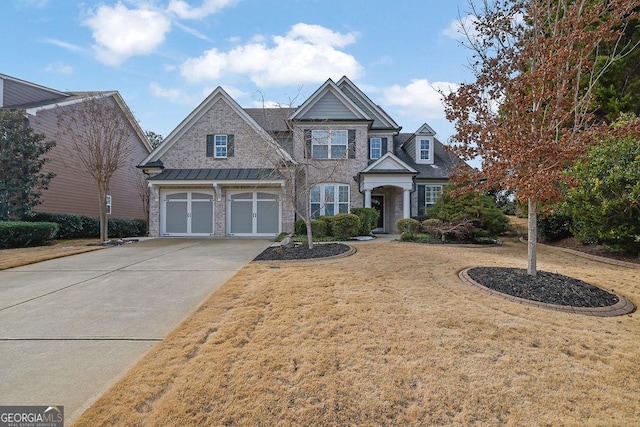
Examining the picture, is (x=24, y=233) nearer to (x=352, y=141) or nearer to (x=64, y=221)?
(x=64, y=221)

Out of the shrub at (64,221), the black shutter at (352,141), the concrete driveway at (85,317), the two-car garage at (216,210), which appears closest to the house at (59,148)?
the shrub at (64,221)

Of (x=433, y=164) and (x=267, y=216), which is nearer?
(x=267, y=216)

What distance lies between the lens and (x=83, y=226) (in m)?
16.9

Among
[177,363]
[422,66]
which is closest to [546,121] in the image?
[422,66]

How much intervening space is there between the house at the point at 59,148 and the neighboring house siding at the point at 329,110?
37.0 feet

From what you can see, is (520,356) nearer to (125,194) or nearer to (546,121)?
(546,121)

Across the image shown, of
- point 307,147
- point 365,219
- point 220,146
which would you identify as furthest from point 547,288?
point 220,146

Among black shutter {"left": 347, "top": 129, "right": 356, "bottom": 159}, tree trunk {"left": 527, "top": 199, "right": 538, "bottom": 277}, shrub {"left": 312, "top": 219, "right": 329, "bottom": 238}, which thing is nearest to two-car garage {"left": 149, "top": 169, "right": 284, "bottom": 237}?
shrub {"left": 312, "top": 219, "right": 329, "bottom": 238}

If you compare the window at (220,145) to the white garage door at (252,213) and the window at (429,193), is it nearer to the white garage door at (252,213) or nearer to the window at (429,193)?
the white garage door at (252,213)

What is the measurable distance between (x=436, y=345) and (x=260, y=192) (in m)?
13.6

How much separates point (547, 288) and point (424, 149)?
1489cm

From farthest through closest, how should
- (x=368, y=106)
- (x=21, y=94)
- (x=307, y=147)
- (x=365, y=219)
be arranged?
(x=368, y=106), (x=21, y=94), (x=365, y=219), (x=307, y=147)

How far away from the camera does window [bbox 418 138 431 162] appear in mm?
19266

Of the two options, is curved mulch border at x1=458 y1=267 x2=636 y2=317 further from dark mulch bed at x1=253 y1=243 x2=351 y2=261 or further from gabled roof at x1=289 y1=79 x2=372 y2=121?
gabled roof at x1=289 y1=79 x2=372 y2=121
